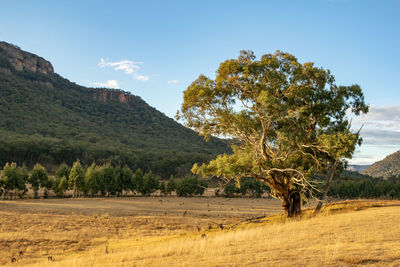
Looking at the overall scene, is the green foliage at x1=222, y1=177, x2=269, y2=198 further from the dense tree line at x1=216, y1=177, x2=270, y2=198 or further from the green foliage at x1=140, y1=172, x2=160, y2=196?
the green foliage at x1=140, y1=172, x2=160, y2=196

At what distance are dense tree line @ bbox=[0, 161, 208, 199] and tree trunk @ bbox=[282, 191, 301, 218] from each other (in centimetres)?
3465

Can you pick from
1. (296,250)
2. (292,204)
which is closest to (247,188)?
(292,204)

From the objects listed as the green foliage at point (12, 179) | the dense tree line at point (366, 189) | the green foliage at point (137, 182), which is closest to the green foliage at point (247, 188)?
the dense tree line at point (366, 189)

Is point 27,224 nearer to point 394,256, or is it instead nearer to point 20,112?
point 394,256

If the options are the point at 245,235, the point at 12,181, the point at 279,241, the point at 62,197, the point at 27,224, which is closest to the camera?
the point at 279,241

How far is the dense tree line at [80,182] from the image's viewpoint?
219ft

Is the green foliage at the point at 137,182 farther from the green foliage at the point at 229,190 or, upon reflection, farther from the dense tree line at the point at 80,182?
→ the green foliage at the point at 229,190

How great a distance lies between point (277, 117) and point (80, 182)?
63.2 m

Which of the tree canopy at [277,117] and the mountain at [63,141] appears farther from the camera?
the mountain at [63,141]

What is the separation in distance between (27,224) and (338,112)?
28464 millimetres

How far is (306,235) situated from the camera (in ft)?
42.0

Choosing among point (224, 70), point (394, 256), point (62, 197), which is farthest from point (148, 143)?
point (394, 256)

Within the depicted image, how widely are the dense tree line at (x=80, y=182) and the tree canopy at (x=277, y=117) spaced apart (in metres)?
35.7

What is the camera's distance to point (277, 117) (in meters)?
20.1
